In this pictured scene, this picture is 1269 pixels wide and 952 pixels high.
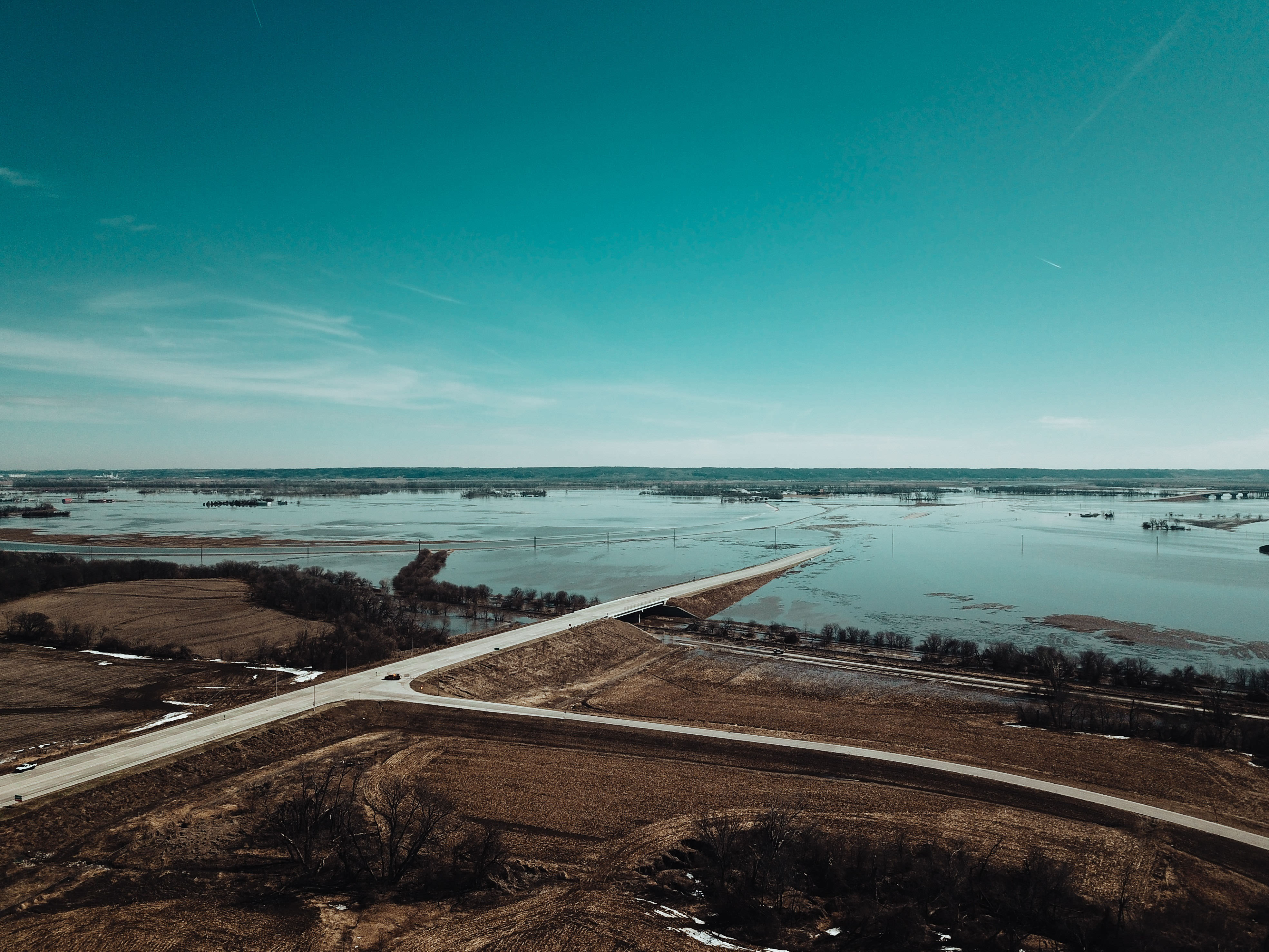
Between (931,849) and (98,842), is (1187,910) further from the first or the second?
(98,842)

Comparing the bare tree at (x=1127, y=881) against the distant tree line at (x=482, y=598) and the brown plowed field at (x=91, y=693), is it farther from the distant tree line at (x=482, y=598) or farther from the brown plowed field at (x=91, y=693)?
the distant tree line at (x=482, y=598)

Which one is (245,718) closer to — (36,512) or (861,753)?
(861,753)

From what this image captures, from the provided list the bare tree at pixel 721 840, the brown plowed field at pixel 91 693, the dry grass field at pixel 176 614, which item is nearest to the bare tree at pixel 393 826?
the bare tree at pixel 721 840

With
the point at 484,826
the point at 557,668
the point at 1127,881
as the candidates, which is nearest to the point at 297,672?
the point at 557,668

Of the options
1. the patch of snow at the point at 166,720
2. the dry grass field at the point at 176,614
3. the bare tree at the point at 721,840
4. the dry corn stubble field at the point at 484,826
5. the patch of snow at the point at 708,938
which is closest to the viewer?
the dry corn stubble field at the point at 484,826

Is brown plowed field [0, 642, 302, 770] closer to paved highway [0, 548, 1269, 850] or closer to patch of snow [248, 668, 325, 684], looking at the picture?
patch of snow [248, 668, 325, 684]

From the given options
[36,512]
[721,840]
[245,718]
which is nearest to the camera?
[721,840]
